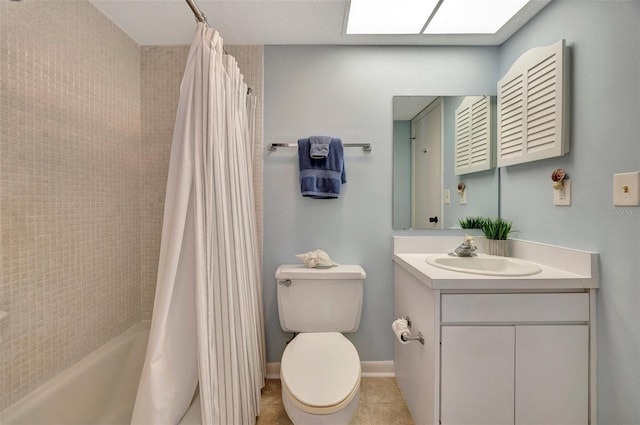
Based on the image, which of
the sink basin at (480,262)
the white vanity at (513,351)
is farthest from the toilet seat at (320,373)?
the sink basin at (480,262)

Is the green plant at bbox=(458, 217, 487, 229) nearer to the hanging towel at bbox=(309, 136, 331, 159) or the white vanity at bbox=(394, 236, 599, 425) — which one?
the white vanity at bbox=(394, 236, 599, 425)

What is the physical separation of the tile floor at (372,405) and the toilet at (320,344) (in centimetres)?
38

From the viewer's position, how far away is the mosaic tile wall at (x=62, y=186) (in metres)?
1.08

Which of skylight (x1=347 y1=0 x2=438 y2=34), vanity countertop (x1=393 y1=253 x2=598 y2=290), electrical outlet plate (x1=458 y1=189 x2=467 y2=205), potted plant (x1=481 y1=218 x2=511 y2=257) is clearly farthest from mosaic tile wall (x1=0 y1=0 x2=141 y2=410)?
potted plant (x1=481 y1=218 x2=511 y2=257)

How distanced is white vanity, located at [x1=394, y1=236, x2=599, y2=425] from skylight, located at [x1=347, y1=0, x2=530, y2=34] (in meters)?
1.29

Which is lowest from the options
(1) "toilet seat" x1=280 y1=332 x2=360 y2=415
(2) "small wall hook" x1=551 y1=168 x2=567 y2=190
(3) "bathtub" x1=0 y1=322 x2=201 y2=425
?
(3) "bathtub" x1=0 y1=322 x2=201 y2=425

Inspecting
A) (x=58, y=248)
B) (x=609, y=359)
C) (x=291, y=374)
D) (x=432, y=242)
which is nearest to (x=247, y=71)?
(x=58, y=248)

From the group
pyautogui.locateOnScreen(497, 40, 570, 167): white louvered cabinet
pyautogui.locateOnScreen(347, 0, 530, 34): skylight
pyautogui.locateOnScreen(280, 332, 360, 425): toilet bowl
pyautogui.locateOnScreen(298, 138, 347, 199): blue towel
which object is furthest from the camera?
pyautogui.locateOnScreen(298, 138, 347, 199): blue towel

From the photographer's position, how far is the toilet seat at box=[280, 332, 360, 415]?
3.63 ft

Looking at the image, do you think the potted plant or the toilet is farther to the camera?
the potted plant

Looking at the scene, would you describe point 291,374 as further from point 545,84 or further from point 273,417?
point 545,84

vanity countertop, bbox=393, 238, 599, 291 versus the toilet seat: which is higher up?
vanity countertop, bbox=393, 238, 599, 291

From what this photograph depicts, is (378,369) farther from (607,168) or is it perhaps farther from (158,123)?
(158,123)

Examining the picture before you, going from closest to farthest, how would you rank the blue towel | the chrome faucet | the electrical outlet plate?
the chrome faucet → the blue towel → the electrical outlet plate
